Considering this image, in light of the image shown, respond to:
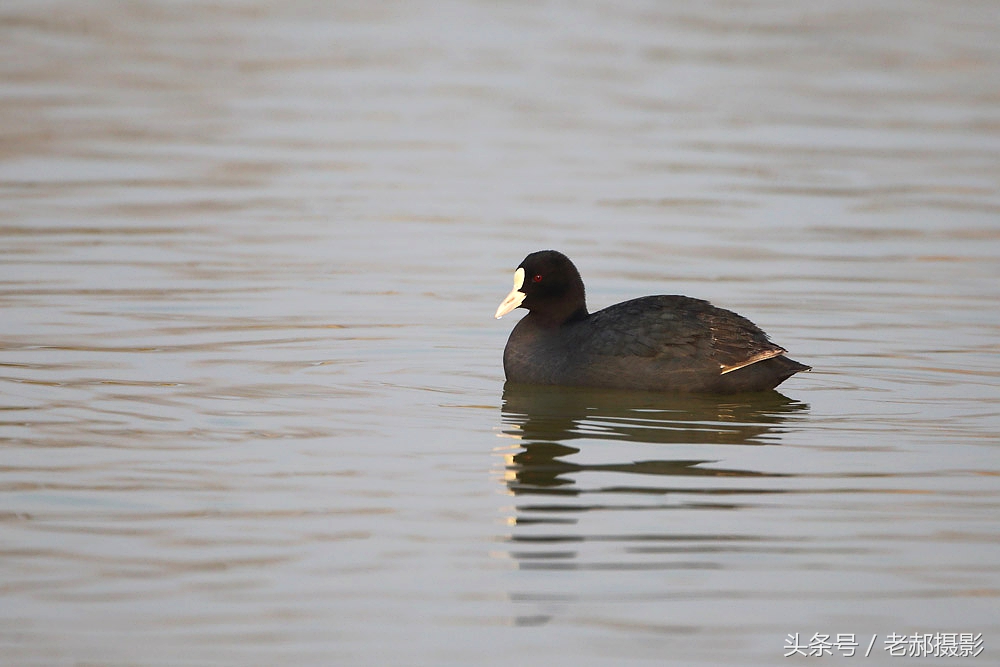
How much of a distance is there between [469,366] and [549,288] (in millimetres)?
754

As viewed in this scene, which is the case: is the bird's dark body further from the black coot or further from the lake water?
the lake water

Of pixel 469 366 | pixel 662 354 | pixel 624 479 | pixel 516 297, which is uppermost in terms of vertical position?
pixel 516 297

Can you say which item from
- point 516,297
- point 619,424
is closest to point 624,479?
point 619,424

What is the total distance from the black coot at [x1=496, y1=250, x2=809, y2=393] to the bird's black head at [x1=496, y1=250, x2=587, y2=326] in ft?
0.92

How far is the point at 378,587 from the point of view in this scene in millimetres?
6094

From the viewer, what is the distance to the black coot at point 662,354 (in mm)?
9516

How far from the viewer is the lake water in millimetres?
5930

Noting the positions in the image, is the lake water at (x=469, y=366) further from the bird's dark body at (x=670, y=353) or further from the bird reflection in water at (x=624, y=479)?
the bird's dark body at (x=670, y=353)

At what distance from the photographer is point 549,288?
1009cm

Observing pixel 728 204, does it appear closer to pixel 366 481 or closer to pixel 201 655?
pixel 366 481

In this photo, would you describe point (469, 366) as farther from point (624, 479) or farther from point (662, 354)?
point (624, 479)

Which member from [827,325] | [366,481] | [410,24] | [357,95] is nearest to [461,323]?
[827,325]

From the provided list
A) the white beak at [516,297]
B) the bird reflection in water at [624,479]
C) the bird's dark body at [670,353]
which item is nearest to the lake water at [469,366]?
the bird reflection in water at [624,479]

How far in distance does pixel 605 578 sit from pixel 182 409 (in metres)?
3.41
